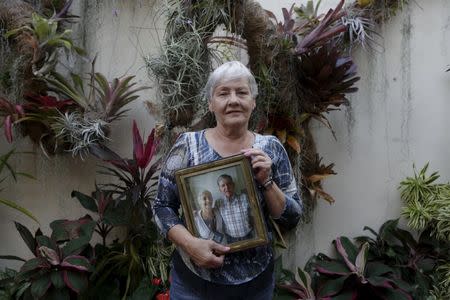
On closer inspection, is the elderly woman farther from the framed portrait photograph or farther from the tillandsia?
the tillandsia

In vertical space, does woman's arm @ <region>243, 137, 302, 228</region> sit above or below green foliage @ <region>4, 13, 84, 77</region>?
below

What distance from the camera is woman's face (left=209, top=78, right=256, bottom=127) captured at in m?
1.15

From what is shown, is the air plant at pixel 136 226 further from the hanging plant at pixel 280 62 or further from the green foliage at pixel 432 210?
the green foliage at pixel 432 210

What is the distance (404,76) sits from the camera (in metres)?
2.64

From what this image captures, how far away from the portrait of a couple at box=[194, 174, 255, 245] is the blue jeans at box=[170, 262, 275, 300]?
14cm

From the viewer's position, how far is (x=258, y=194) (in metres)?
1.14

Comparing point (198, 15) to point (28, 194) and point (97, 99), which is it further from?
point (28, 194)

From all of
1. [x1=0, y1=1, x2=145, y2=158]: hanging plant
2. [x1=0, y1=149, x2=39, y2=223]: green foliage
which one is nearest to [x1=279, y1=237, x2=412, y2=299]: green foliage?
[x1=0, y1=1, x2=145, y2=158]: hanging plant

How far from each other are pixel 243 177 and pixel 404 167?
189cm

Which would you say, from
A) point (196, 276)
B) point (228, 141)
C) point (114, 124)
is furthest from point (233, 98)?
point (114, 124)

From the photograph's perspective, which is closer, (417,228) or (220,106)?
(220,106)

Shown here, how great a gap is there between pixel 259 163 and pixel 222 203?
150 mm

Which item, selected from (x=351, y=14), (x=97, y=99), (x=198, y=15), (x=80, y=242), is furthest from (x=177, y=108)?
(x=351, y=14)

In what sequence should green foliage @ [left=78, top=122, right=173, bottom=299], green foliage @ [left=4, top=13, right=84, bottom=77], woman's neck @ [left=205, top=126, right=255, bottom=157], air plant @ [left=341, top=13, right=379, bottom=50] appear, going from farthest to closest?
air plant @ [left=341, top=13, right=379, bottom=50]
green foliage @ [left=78, top=122, right=173, bottom=299]
green foliage @ [left=4, top=13, right=84, bottom=77]
woman's neck @ [left=205, top=126, right=255, bottom=157]
